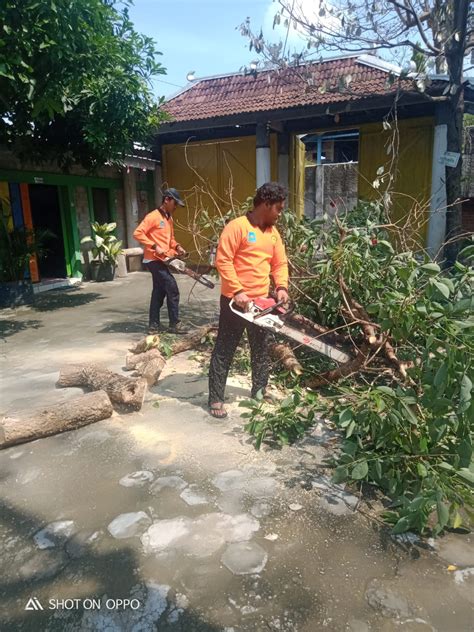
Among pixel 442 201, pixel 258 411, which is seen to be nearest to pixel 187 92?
pixel 442 201

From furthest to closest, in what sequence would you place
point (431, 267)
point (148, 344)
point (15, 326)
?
1. point (15, 326)
2. point (148, 344)
3. point (431, 267)

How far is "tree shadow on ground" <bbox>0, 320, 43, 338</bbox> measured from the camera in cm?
624

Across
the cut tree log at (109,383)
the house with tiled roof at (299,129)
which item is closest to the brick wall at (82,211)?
the house with tiled roof at (299,129)

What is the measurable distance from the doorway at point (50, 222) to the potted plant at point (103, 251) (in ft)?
2.12

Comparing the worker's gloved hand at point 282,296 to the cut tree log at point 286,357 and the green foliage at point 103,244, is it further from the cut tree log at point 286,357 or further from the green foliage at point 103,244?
the green foliage at point 103,244

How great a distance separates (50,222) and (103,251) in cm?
160

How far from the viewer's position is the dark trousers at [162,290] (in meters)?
5.55

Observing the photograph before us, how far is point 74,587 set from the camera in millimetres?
1933

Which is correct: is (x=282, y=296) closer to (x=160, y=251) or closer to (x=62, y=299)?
(x=160, y=251)

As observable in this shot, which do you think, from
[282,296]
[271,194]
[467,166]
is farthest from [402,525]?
[467,166]

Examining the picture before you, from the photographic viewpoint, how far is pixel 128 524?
2311 millimetres

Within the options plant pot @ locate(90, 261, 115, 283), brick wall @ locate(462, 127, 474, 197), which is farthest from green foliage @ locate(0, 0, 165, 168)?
brick wall @ locate(462, 127, 474, 197)

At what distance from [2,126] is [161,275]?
3.70 m

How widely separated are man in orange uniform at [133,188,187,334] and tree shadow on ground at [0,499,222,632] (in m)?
3.56
